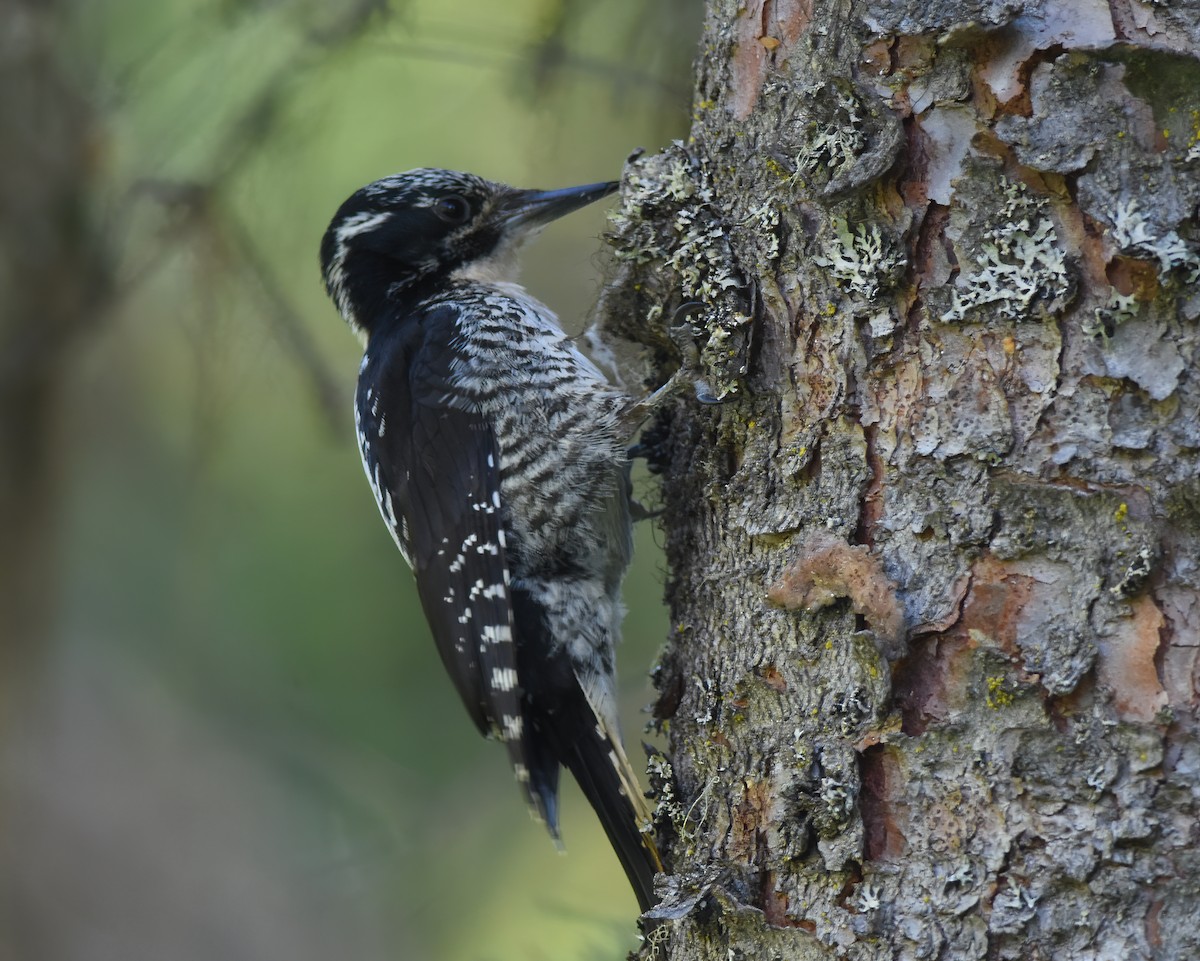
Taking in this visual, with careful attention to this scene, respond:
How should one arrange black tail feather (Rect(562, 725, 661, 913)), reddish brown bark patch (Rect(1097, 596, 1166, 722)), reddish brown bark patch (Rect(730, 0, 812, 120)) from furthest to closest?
black tail feather (Rect(562, 725, 661, 913)) → reddish brown bark patch (Rect(730, 0, 812, 120)) → reddish brown bark patch (Rect(1097, 596, 1166, 722))

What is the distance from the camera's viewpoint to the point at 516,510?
10.6 ft

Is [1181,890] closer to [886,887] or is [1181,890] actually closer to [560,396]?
[886,887]

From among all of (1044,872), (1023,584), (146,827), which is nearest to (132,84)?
(1023,584)

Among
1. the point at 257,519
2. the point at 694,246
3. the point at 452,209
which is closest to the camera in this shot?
the point at 694,246

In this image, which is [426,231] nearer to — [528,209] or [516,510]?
[528,209]

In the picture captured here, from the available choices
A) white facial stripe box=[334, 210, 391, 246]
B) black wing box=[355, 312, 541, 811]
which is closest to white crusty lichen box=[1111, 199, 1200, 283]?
black wing box=[355, 312, 541, 811]

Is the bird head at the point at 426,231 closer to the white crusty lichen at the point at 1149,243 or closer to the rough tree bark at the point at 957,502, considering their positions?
the rough tree bark at the point at 957,502

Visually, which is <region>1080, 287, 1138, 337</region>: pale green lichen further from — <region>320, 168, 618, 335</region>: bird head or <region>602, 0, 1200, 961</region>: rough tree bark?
<region>320, 168, 618, 335</region>: bird head

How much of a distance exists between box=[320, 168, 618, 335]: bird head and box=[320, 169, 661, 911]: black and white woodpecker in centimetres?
23

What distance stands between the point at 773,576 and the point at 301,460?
3.27 metres

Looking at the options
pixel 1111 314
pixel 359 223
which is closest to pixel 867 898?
pixel 1111 314

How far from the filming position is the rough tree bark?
67.9 inches

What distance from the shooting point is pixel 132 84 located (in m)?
3.42

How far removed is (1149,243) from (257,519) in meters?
3.98
